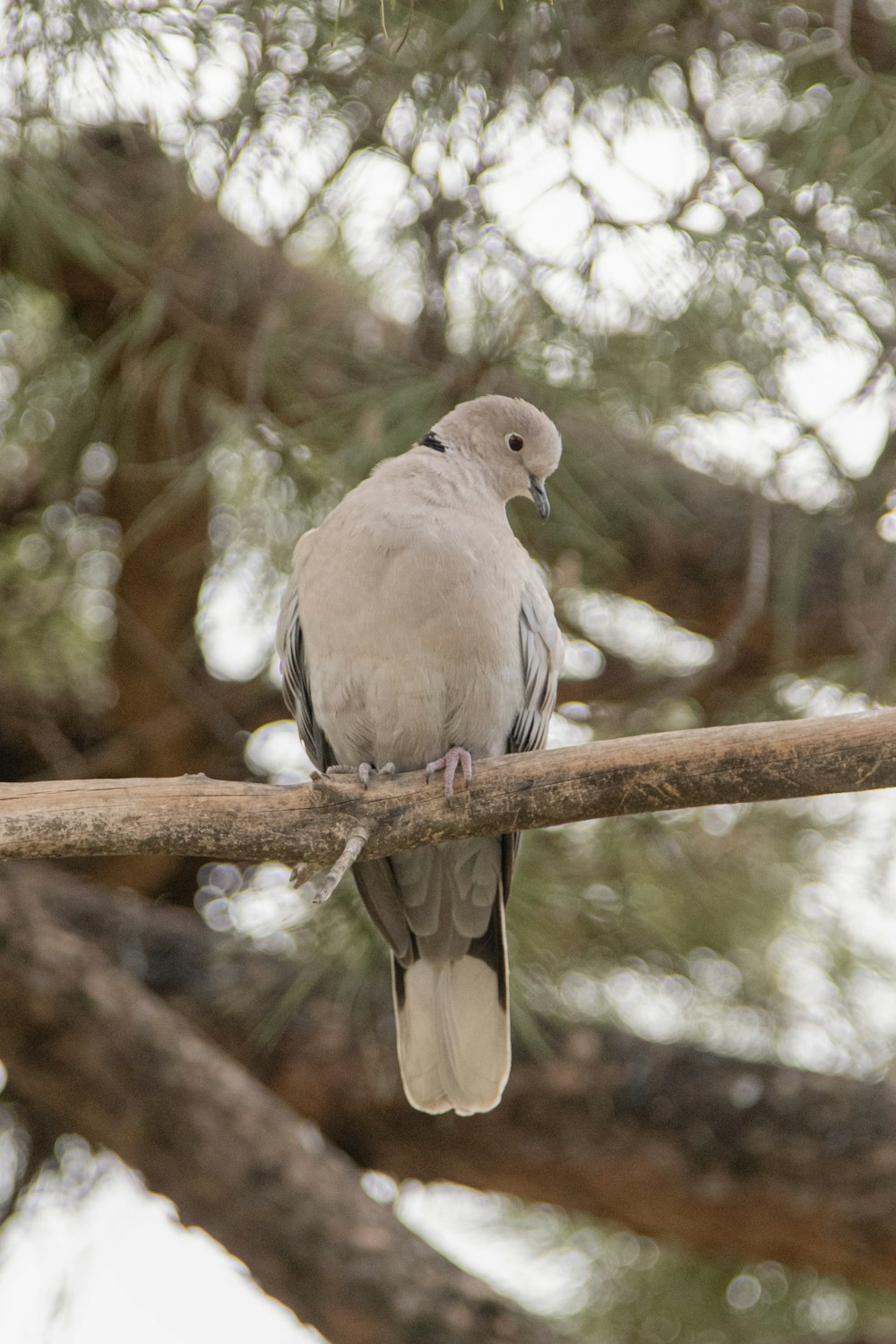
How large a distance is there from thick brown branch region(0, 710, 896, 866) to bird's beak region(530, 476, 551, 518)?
24.8 inches

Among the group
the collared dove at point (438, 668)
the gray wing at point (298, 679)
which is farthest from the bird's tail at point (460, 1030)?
the gray wing at point (298, 679)

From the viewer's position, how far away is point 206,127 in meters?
1.95

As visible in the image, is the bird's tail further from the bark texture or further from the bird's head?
the bird's head

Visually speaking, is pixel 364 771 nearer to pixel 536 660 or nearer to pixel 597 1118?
pixel 536 660

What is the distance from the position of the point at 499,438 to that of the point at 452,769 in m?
0.67

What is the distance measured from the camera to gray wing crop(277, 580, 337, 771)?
2.00 meters

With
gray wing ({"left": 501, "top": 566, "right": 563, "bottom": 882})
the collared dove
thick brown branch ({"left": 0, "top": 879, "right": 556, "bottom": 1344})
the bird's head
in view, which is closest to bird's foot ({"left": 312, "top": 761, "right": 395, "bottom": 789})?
the collared dove

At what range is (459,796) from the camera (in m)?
1.48

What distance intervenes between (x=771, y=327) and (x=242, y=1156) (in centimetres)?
156

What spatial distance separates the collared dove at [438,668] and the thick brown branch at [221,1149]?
1.05 feet

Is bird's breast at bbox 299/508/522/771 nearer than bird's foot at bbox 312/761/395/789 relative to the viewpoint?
No

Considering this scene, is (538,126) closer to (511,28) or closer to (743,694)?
(511,28)

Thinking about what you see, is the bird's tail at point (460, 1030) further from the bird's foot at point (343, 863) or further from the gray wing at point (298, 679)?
the bird's foot at point (343, 863)

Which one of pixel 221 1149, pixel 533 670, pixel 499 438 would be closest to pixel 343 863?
pixel 533 670
